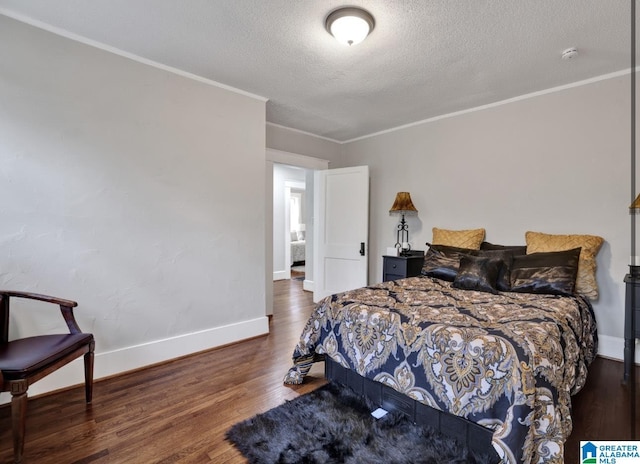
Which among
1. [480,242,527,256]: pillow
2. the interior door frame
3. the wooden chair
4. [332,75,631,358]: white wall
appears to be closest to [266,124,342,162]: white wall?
the interior door frame

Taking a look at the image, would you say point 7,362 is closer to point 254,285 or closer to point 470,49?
point 254,285

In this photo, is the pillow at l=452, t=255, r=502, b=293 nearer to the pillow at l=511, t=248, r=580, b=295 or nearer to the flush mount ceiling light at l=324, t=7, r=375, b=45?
the pillow at l=511, t=248, r=580, b=295

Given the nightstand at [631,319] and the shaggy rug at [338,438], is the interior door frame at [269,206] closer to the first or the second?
the shaggy rug at [338,438]

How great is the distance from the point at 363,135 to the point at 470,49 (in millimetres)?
2394

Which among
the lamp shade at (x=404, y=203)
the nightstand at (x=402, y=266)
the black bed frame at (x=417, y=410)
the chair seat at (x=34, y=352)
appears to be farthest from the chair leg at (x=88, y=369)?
the lamp shade at (x=404, y=203)

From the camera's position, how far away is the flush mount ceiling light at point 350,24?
1947 millimetres

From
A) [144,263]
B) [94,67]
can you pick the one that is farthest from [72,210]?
[94,67]

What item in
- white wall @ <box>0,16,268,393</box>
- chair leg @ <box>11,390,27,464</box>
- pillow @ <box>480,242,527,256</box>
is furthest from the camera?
pillow @ <box>480,242,527,256</box>

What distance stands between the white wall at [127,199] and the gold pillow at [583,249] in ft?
9.20

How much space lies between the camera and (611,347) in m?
2.79

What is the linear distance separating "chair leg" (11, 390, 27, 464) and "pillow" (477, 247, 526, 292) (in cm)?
328

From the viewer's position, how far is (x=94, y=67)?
92.7 inches

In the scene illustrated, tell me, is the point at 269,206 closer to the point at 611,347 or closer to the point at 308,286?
→ the point at 308,286

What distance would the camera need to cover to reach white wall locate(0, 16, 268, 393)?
2115 millimetres
